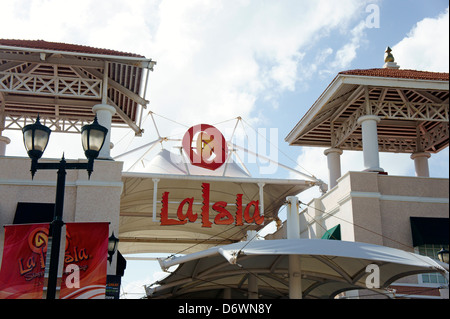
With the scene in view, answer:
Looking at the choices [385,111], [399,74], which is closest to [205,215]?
[385,111]

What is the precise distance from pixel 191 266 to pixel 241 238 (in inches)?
732

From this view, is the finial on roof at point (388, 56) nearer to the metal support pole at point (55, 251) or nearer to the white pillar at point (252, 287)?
the white pillar at point (252, 287)

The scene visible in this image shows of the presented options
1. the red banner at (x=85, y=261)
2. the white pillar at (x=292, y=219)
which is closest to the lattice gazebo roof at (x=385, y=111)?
the white pillar at (x=292, y=219)

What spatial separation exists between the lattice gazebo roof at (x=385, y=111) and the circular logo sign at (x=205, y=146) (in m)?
3.15

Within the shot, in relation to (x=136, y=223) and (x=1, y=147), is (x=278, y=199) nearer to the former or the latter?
(x=136, y=223)

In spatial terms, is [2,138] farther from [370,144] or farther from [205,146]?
[370,144]

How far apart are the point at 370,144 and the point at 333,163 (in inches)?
202

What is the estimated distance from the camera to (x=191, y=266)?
50.3 ft

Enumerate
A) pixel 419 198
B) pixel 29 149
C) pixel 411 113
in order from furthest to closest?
pixel 411 113, pixel 419 198, pixel 29 149

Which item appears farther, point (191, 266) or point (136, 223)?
point (136, 223)

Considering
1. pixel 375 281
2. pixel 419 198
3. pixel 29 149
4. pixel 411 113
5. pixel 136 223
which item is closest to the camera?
pixel 29 149

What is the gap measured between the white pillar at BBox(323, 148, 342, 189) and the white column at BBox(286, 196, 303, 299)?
12965 millimetres

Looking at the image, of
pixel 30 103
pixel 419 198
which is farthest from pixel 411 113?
pixel 30 103
